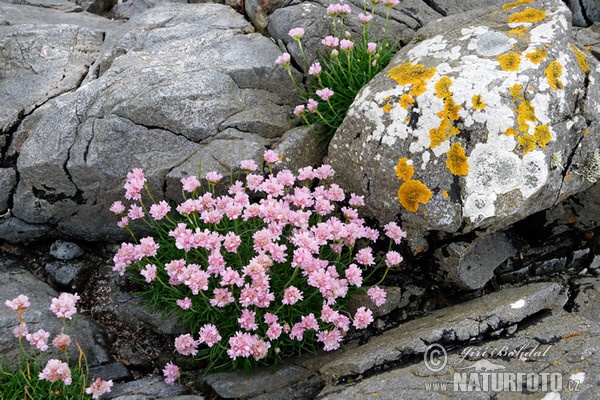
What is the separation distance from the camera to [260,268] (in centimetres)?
405

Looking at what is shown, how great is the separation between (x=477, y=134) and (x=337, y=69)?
1.84 m

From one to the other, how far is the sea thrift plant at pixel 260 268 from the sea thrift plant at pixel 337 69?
0.72m

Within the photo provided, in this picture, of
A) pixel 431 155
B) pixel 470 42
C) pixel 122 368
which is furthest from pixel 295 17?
pixel 122 368

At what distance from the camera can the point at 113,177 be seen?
17.5 ft

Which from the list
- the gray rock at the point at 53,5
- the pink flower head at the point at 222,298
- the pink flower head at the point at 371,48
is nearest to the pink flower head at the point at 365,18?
the pink flower head at the point at 371,48

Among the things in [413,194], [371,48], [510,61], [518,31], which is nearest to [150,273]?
[413,194]

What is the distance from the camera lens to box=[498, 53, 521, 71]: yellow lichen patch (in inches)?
189

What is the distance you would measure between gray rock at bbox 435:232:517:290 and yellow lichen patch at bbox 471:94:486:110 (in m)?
1.08

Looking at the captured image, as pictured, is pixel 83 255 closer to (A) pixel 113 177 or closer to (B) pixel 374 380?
(A) pixel 113 177

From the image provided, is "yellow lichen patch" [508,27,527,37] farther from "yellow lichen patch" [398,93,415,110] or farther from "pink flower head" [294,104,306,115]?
"pink flower head" [294,104,306,115]

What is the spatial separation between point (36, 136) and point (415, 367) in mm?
3960

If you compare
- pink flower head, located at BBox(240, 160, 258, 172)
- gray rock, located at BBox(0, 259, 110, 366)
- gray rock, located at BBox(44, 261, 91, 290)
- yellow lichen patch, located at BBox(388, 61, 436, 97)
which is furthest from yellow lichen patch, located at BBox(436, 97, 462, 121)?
gray rock, located at BBox(44, 261, 91, 290)

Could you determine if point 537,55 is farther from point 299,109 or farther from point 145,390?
point 145,390

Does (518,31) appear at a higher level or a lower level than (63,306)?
higher
